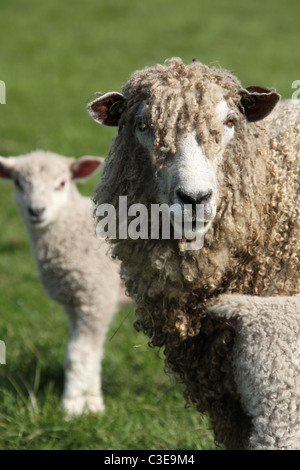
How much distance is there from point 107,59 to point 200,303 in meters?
10.3

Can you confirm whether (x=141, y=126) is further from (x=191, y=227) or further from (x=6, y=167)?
(x=6, y=167)

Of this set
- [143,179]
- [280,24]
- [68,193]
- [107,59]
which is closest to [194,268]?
[143,179]

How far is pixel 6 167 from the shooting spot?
4.35 m

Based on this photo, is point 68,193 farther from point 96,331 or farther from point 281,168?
point 281,168

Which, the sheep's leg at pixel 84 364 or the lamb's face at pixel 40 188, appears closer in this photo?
the sheep's leg at pixel 84 364

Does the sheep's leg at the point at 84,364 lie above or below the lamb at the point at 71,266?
below

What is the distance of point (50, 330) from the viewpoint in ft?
15.5

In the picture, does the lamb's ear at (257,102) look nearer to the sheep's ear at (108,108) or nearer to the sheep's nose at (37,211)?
the sheep's ear at (108,108)

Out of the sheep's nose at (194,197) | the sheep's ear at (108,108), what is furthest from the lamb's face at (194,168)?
the sheep's ear at (108,108)

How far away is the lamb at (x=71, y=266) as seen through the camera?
4.07 metres

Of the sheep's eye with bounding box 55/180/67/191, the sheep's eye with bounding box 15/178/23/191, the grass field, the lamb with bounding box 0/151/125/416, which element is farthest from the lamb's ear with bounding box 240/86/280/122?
the sheep's eye with bounding box 15/178/23/191

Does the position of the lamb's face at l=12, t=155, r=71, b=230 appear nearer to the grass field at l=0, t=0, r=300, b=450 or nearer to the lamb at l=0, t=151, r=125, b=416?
the lamb at l=0, t=151, r=125, b=416

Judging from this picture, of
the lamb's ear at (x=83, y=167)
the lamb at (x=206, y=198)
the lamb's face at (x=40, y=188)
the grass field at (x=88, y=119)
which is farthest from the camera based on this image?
the lamb's ear at (x=83, y=167)

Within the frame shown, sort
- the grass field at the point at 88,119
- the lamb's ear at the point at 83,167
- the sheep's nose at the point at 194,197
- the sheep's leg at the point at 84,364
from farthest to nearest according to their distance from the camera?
1. the lamb's ear at the point at 83,167
2. the sheep's leg at the point at 84,364
3. the grass field at the point at 88,119
4. the sheep's nose at the point at 194,197
